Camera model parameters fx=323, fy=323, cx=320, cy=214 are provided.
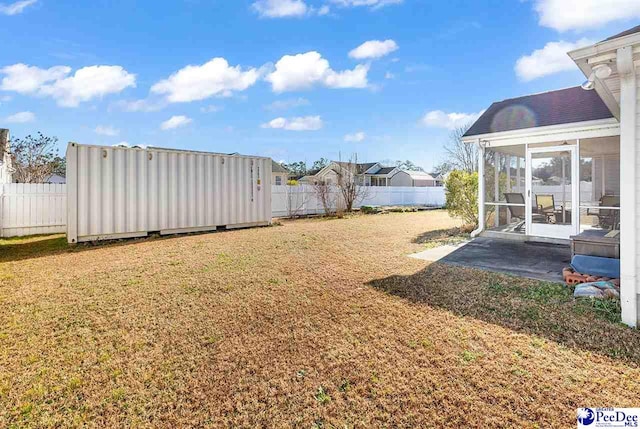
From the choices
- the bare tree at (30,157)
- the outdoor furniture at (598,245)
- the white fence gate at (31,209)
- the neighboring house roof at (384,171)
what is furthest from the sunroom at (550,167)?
the neighboring house roof at (384,171)

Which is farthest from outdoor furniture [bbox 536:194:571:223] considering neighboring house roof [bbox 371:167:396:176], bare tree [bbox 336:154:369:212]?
neighboring house roof [bbox 371:167:396:176]

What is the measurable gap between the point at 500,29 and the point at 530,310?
10871 millimetres

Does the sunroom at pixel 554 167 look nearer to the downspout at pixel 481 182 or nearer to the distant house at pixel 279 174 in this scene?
the downspout at pixel 481 182

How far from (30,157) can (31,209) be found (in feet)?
36.2

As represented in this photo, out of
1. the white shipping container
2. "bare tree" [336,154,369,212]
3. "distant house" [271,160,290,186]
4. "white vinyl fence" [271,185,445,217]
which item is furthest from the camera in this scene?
"distant house" [271,160,290,186]

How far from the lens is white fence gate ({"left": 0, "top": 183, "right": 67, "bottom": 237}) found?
9.84m

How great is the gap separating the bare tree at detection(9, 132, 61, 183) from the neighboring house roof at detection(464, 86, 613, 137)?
72.0 ft

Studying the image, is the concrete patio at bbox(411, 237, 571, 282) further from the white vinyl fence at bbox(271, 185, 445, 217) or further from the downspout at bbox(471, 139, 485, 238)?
the white vinyl fence at bbox(271, 185, 445, 217)

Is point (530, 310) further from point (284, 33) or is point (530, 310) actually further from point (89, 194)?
point (284, 33)

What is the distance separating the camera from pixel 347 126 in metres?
28.5

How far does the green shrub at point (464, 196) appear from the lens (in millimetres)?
9984

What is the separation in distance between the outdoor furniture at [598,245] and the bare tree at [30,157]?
23614mm

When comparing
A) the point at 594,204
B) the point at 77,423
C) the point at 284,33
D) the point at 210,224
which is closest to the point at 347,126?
the point at 284,33

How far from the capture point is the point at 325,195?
653 inches
